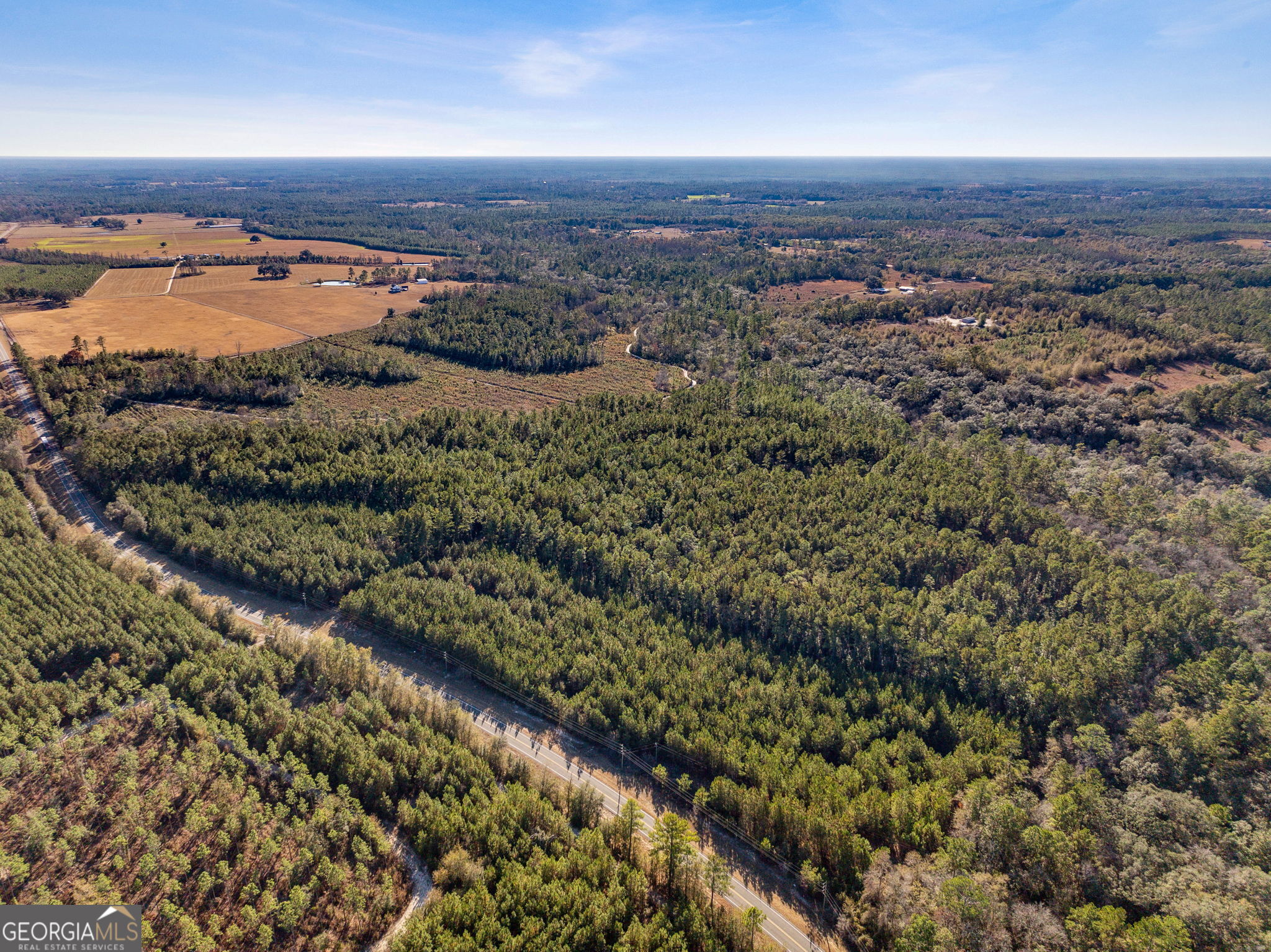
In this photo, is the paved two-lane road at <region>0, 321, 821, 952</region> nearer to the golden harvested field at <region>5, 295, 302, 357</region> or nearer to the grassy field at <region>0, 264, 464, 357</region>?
the golden harvested field at <region>5, 295, 302, 357</region>

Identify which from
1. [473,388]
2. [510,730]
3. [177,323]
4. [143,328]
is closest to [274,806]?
[510,730]

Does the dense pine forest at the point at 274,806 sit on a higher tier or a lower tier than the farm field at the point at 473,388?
lower

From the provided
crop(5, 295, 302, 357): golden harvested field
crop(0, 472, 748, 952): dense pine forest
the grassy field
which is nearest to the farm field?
the grassy field

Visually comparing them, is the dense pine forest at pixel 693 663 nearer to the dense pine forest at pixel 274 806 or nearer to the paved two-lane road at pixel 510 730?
the dense pine forest at pixel 274 806

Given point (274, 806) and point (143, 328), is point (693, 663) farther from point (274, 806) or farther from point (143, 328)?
point (143, 328)

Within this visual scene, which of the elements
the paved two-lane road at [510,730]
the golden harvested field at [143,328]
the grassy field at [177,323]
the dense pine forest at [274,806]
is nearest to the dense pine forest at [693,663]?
the dense pine forest at [274,806]
